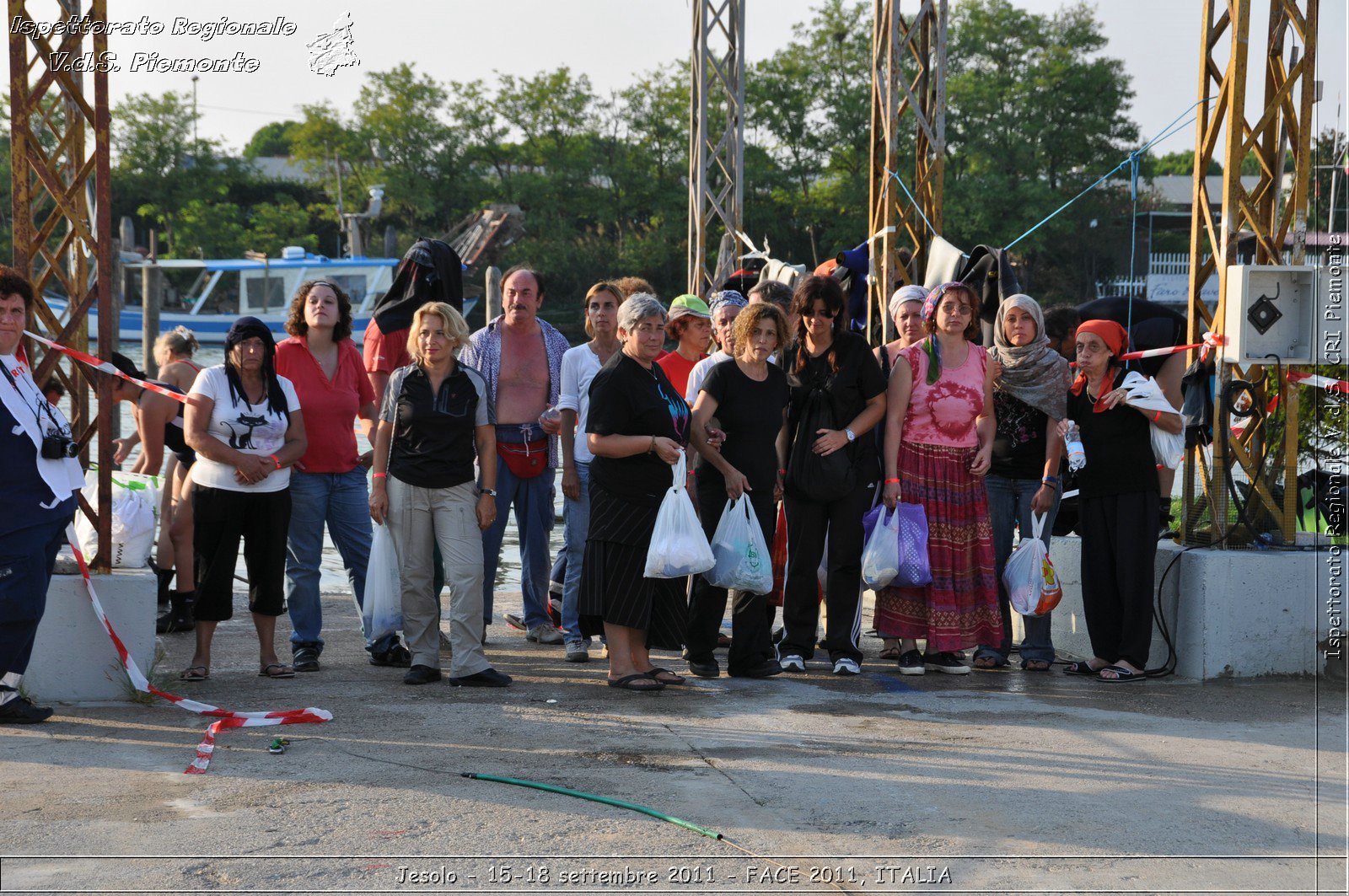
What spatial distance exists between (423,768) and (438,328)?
6.81 feet

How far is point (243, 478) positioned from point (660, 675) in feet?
6.57

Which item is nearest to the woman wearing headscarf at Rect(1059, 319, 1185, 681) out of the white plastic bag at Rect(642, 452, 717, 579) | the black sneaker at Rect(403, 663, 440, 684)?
the white plastic bag at Rect(642, 452, 717, 579)

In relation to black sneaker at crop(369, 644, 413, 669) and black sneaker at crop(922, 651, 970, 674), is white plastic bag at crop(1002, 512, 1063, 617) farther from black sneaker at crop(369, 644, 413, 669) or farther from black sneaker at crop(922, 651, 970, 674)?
black sneaker at crop(369, 644, 413, 669)

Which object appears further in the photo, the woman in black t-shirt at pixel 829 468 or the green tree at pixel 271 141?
the green tree at pixel 271 141

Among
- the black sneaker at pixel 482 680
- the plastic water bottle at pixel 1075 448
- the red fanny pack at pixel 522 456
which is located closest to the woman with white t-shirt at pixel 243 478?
the black sneaker at pixel 482 680

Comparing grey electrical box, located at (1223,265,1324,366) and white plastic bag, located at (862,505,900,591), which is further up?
grey electrical box, located at (1223,265,1324,366)

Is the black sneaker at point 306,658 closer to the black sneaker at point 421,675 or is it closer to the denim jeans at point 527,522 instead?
the black sneaker at point 421,675

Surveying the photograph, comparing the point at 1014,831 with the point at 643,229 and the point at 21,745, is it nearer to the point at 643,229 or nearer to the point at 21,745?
the point at 21,745

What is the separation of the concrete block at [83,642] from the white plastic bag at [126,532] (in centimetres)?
22

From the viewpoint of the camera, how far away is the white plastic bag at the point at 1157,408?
6012 mm

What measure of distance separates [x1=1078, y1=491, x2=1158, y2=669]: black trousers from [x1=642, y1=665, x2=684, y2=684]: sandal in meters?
2.02

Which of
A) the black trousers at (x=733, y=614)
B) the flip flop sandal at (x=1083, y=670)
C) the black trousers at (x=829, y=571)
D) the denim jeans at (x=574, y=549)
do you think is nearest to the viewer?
the black trousers at (x=733, y=614)

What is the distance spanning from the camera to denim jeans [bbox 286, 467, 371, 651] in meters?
6.10

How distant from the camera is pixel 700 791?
4203mm
